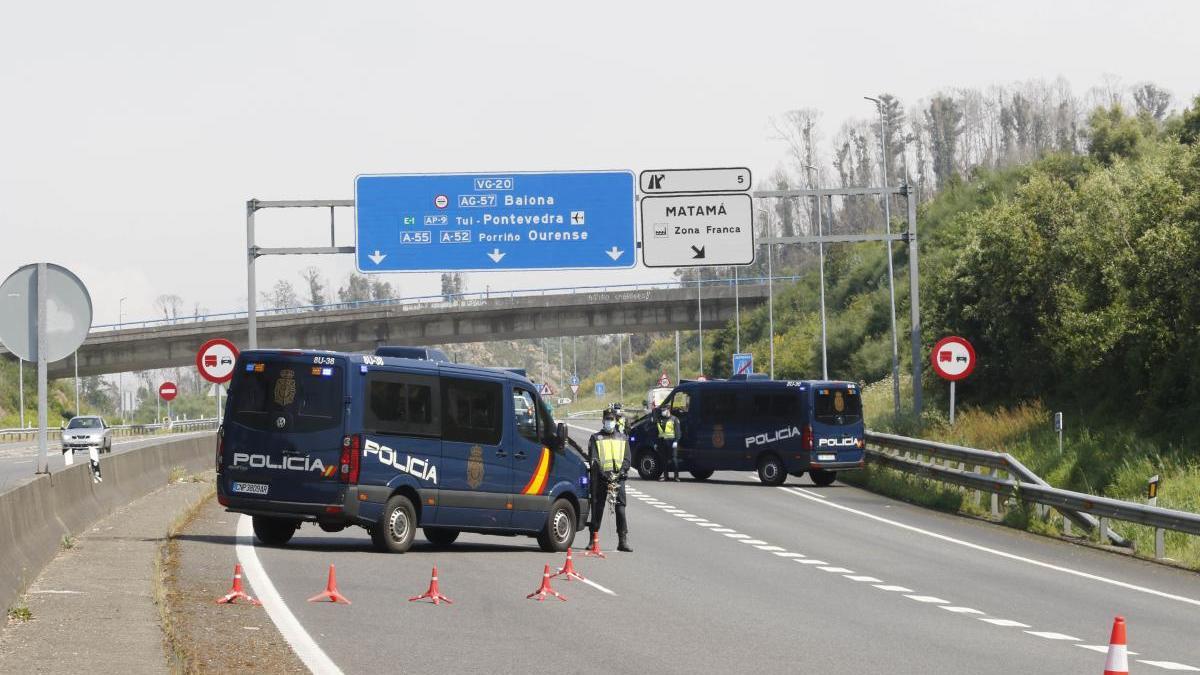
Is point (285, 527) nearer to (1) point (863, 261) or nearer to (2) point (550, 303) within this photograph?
(2) point (550, 303)

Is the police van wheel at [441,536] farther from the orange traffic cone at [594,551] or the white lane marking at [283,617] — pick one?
the white lane marking at [283,617]

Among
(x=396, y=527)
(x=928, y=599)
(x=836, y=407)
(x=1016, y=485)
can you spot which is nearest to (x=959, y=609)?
(x=928, y=599)

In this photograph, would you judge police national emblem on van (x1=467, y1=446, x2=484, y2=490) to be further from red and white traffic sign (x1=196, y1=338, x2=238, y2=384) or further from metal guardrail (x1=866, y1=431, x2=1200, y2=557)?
red and white traffic sign (x1=196, y1=338, x2=238, y2=384)

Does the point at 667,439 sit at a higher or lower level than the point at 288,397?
lower

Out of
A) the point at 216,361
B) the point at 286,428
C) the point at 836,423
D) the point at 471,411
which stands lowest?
the point at 836,423

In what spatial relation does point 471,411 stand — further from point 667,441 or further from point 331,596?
point 667,441

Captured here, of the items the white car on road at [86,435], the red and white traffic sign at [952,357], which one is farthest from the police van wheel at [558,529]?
the white car on road at [86,435]

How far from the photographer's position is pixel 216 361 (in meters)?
29.8

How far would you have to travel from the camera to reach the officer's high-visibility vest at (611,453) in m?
22.3

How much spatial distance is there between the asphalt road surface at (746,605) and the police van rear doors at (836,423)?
34.7 ft

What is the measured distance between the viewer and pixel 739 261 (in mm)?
37812

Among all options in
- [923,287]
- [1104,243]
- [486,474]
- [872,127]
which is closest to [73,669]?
[486,474]

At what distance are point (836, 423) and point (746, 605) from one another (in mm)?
21628

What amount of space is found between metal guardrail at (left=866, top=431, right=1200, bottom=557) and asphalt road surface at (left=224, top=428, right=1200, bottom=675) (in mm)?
559
